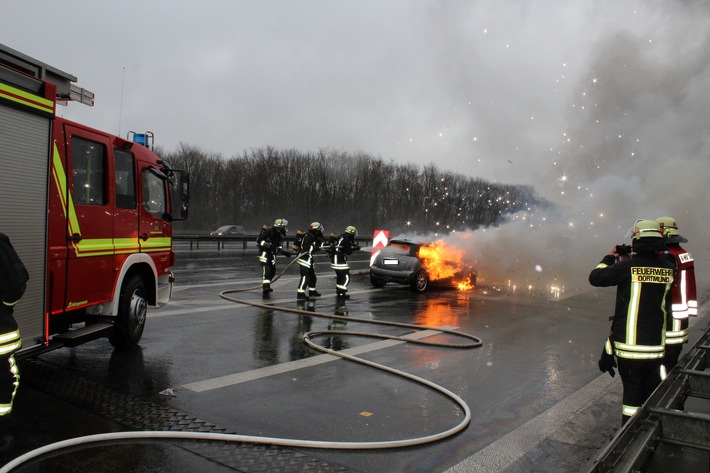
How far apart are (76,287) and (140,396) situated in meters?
1.41

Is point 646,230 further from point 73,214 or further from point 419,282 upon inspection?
point 419,282

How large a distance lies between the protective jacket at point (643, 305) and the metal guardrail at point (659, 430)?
0.29 m

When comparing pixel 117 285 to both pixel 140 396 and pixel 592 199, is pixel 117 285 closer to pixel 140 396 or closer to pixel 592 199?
pixel 140 396

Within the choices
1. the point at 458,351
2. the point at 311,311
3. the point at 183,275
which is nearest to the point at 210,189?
the point at 183,275

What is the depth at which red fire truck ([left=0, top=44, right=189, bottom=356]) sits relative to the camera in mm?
4691

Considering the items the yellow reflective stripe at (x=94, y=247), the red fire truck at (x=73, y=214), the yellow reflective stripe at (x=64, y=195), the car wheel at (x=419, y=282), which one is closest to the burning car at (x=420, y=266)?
the car wheel at (x=419, y=282)

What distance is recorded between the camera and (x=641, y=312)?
13.8ft

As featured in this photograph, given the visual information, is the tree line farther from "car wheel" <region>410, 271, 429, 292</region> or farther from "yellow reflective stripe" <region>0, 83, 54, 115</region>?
"yellow reflective stripe" <region>0, 83, 54, 115</region>

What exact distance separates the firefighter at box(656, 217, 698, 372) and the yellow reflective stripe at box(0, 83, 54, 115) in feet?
20.6

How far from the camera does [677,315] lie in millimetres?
5207

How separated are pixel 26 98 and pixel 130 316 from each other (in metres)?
3.17

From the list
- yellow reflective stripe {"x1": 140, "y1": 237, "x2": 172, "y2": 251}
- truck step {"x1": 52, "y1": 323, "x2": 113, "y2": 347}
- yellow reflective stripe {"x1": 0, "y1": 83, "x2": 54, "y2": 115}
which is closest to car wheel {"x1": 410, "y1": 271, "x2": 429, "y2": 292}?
yellow reflective stripe {"x1": 140, "y1": 237, "x2": 172, "y2": 251}

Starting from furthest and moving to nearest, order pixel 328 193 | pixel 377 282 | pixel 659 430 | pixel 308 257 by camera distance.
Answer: pixel 328 193 → pixel 377 282 → pixel 308 257 → pixel 659 430

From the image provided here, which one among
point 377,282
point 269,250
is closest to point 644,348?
point 269,250
